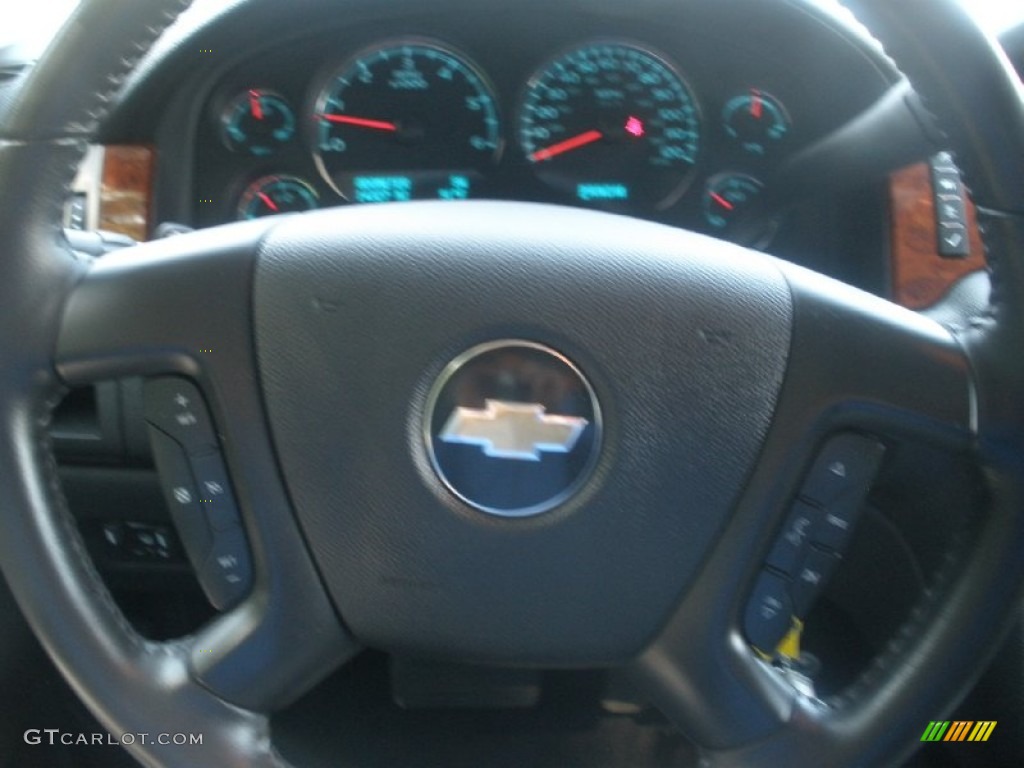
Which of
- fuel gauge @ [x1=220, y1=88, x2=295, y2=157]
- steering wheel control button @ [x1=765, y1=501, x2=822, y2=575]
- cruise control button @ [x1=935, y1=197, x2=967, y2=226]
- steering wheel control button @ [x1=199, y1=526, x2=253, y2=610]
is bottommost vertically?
steering wheel control button @ [x1=199, y1=526, x2=253, y2=610]

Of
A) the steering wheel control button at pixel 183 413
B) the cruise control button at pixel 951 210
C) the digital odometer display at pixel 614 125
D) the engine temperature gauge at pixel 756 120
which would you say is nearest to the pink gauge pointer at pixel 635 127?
the digital odometer display at pixel 614 125

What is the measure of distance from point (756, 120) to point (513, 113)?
1.15ft

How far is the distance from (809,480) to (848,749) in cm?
20

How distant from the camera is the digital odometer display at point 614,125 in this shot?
1.80 m

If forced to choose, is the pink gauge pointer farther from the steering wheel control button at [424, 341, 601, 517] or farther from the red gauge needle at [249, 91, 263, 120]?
the steering wheel control button at [424, 341, 601, 517]

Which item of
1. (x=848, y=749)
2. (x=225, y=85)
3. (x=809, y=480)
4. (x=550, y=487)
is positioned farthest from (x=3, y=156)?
(x=225, y=85)

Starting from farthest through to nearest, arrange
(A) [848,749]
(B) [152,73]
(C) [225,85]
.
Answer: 1. (C) [225,85]
2. (B) [152,73]
3. (A) [848,749]

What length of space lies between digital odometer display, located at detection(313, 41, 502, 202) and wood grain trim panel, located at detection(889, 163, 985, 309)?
58cm

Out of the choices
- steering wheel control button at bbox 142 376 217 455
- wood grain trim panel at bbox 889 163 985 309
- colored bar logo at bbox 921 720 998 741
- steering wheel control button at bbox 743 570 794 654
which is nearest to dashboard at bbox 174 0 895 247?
wood grain trim panel at bbox 889 163 985 309

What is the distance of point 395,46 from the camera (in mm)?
1771

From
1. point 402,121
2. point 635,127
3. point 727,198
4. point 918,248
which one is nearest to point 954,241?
point 918,248

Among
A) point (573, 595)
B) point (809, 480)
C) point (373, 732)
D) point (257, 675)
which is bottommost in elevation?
point (373, 732)

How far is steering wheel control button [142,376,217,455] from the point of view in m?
0.95

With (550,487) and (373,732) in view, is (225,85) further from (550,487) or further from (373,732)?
(550,487)
